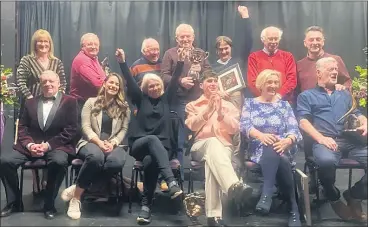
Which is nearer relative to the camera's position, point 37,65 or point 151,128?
point 151,128

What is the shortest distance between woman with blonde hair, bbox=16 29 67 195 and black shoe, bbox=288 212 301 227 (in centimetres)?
165

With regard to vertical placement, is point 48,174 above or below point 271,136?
below

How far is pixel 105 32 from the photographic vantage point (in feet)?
9.53

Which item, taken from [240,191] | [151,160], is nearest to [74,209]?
[151,160]

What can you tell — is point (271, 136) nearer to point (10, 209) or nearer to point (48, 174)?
point (48, 174)

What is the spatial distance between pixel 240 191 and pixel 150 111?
0.78 meters

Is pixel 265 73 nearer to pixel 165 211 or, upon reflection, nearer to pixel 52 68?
pixel 165 211

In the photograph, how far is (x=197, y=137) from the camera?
2766 millimetres

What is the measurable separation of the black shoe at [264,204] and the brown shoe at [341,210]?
1.62ft

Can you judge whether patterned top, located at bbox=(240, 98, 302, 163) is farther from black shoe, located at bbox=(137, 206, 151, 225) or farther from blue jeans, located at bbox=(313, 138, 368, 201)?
black shoe, located at bbox=(137, 206, 151, 225)

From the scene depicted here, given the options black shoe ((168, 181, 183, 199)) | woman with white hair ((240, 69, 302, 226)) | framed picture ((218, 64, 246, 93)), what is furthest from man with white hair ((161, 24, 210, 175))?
woman with white hair ((240, 69, 302, 226))

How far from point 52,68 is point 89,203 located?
96 centimetres

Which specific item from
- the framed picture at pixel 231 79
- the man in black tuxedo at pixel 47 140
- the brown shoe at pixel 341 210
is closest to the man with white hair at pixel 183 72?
the framed picture at pixel 231 79

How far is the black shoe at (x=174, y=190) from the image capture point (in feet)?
8.34
